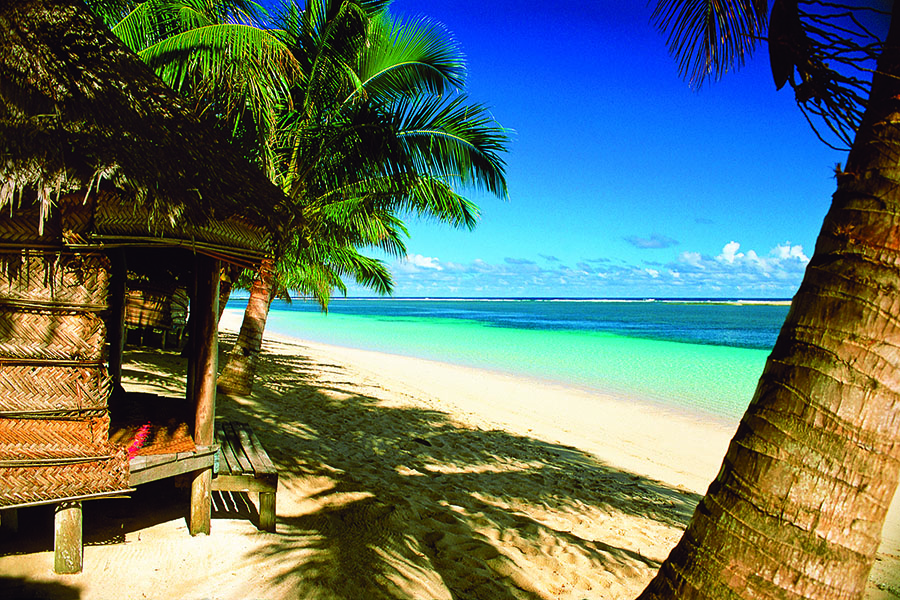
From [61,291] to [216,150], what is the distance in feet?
4.60

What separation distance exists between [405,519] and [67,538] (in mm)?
2124

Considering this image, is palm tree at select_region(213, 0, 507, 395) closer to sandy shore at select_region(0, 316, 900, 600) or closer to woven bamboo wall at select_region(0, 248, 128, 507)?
sandy shore at select_region(0, 316, 900, 600)

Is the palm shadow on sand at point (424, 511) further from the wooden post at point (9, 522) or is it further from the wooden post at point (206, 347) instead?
the wooden post at point (206, 347)

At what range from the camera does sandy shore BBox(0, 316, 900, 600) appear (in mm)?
3119

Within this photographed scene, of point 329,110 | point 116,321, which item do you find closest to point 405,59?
point 329,110

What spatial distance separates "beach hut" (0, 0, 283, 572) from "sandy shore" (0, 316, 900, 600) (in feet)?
1.63

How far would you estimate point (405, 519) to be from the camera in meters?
4.14

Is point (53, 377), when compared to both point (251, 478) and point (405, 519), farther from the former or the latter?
point (405, 519)

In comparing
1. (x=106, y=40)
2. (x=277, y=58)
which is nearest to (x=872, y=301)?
(x=106, y=40)

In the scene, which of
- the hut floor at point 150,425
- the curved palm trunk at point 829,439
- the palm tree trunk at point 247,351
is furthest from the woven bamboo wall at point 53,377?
the palm tree trunk at point 247,351

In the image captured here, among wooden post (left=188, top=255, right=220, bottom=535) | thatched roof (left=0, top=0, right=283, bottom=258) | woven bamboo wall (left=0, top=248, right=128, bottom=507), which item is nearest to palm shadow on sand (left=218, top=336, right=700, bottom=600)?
wooden post (left=188, top=255, right=220, bottom=535)

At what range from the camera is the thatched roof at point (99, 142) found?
264 cm

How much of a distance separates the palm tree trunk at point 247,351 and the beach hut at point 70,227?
4490 mm

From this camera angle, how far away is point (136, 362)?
10148 mm
